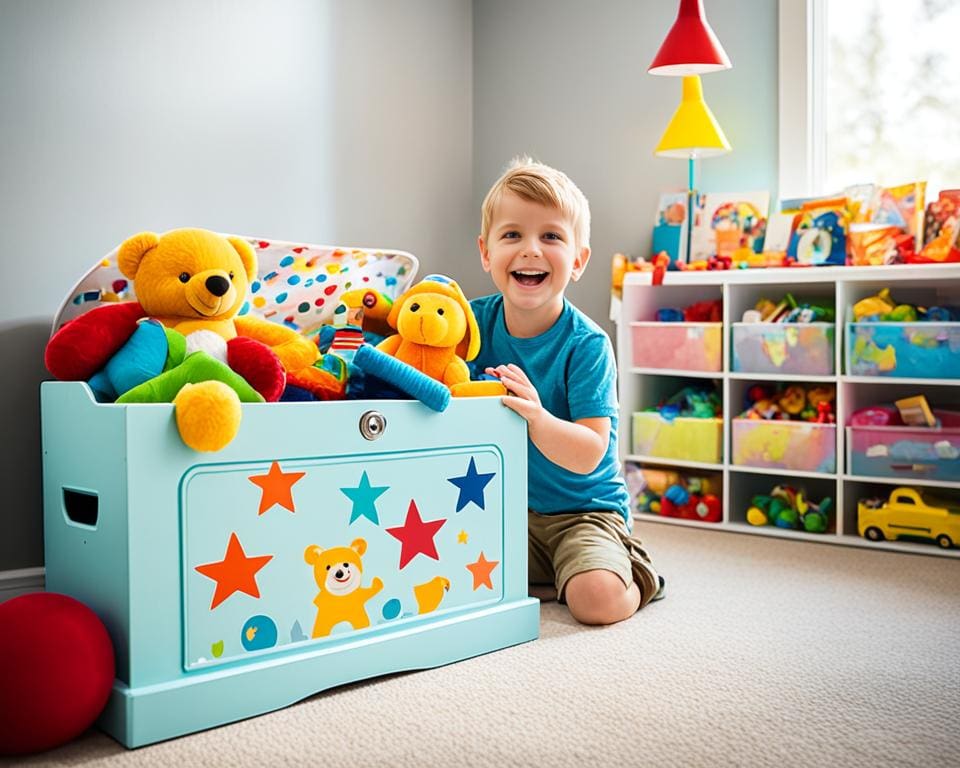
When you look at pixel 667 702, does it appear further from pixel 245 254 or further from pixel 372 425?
pixel 245 254

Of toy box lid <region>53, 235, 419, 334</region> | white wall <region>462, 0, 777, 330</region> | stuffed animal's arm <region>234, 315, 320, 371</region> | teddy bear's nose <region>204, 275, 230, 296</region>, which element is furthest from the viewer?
white wall <region>462, 0, 777, 330</region>

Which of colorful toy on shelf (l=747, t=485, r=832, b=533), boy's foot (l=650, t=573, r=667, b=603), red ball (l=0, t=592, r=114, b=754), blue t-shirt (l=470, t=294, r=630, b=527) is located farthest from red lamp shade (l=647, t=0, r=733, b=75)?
red ball (l=0, t=592, r=114, b=754)

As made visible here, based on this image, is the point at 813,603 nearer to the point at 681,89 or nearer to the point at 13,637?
the point at 13,637

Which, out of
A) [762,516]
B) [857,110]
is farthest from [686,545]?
[857,110]

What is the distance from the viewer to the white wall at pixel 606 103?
8.53ft

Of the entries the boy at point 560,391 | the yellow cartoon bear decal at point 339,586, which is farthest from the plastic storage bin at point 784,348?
the yellow cartoon bear decal at point 339,586

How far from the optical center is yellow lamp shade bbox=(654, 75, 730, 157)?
249 centimetres

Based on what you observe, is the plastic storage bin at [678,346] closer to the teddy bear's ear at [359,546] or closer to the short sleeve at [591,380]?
the short sleeve at [591,380]

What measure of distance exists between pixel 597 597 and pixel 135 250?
2.90 ft

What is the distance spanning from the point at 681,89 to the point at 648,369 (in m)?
0.80

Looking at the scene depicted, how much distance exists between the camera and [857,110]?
254 cm

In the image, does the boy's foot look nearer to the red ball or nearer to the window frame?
the red ball

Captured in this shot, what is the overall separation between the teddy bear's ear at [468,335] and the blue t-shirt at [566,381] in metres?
0.19

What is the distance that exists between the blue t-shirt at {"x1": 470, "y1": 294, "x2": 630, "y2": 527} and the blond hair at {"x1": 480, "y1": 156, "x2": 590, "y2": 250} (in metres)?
0.15
